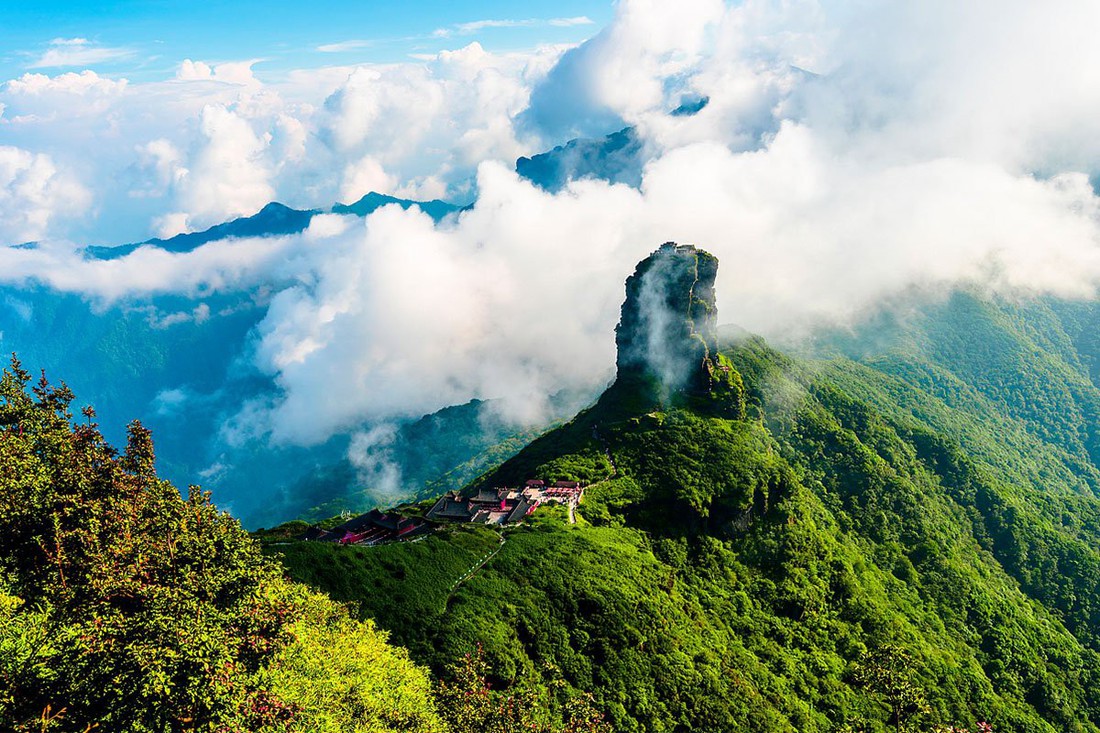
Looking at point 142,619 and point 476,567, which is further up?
point 142,619

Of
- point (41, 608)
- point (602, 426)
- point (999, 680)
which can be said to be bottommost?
point (999, 680)

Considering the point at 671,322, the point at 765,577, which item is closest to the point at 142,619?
the point at 765,577

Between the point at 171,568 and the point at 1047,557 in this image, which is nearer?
the point at 171,568

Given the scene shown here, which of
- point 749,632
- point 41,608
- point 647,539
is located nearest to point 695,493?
point 647,539

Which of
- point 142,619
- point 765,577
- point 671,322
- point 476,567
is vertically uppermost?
point 671,322

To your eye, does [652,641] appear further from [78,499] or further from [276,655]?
[78,499]

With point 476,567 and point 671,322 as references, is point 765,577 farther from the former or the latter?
point 671,322
